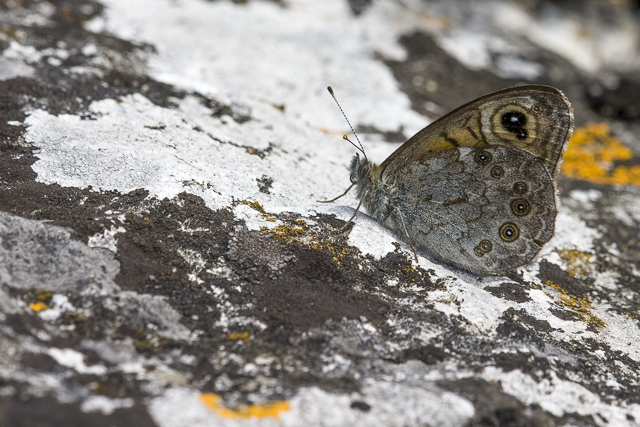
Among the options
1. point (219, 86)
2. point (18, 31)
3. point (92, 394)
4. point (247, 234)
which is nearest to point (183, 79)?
point (219, 86)

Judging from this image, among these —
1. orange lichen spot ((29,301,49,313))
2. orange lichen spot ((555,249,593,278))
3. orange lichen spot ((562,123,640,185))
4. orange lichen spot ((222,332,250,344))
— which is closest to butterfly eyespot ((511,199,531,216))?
orange lichen spot ((555,249,593,278))

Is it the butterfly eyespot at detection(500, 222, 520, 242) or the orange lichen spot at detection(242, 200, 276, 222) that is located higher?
the butterfly eyespot at detection(500, 222, 520, 242)

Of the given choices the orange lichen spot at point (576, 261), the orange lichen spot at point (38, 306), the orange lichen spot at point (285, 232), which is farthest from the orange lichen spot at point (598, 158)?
the orange lichen spot at point (38, 306)

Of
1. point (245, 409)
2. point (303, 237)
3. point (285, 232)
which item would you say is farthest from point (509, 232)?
point (245, 409)

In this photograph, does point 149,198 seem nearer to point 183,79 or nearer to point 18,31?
point 183,79

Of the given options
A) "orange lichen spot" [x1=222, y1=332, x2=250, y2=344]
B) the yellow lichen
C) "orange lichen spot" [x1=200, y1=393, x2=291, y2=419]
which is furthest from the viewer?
the yellow lichen

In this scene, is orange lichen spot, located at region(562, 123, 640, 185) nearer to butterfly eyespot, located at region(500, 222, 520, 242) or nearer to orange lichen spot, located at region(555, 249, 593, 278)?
orange lichen spot, located at region(555, 249, 593, 278)
